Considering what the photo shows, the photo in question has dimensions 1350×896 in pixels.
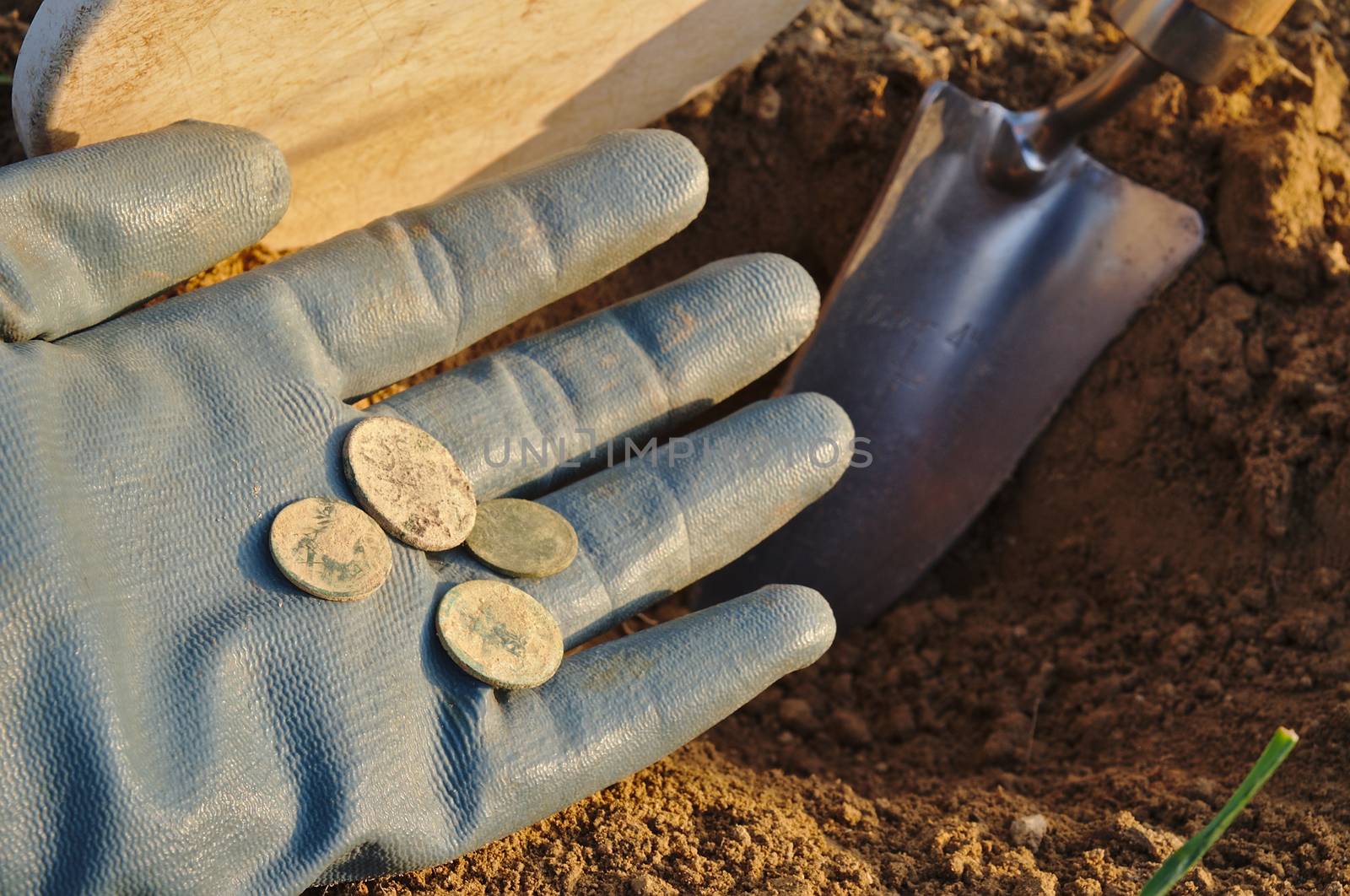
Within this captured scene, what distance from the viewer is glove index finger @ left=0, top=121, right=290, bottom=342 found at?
1.76 m

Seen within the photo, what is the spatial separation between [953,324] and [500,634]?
1.56 meters

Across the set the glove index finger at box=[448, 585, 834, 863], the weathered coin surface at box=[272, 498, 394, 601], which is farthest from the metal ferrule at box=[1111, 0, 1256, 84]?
the weathered coin surface at box=[272, 498, 394, 601]

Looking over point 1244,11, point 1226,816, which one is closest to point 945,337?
point 1244,11

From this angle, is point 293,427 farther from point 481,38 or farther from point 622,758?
point 481,38

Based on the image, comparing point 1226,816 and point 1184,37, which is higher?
point 1184,37

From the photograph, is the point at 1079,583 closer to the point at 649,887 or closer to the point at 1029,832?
the point at 1029,832

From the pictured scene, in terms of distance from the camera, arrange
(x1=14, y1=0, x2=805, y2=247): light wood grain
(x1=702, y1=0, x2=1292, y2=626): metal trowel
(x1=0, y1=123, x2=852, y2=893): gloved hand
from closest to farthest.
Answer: (x1=0, y1=123, x2=852, y2=893): gloved hand
(x1=14, y1=0, x2=805, y2=247): light wood grain
(x1=702, y1=0, x2=1292, y2=626): metal trowel

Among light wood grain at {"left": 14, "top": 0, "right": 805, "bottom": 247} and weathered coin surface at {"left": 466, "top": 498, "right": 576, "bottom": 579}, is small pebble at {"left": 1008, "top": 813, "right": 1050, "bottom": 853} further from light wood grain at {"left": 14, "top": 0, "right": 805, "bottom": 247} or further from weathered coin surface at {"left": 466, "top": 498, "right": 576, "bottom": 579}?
light wood grain at {"left": 14, "top": 0, "right": 805, "bottom": 247}

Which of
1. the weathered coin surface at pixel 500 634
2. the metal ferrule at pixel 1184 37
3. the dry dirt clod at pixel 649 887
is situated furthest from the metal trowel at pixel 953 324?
the dry dirt clod at pixel 649 887

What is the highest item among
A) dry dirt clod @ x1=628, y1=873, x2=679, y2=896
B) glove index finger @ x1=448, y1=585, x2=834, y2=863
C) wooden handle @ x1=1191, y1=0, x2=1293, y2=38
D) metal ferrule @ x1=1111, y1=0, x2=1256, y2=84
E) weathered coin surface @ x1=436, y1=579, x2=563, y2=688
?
wooden handle @ x1=1191, y1=0, x2=1293, y2=38

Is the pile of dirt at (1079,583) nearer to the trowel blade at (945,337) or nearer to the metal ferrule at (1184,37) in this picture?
the trowel blade at (945,337)

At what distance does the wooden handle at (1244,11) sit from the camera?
2385mm

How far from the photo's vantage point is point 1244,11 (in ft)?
7.84

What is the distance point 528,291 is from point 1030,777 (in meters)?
1.36
